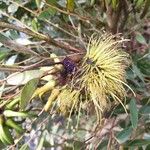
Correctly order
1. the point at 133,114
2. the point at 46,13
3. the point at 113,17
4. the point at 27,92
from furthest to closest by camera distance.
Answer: the point at 113,17 < the point at 46,13 < the point at 133,114 < the point at 27,92

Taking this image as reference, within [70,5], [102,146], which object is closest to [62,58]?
[70,5]

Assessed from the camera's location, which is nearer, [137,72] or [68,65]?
[68,65]

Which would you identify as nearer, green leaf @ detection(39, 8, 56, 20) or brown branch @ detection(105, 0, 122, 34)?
green leaf @ detection(39, 8, 56, 20)

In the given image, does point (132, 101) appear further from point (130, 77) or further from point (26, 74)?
point (26, 74)

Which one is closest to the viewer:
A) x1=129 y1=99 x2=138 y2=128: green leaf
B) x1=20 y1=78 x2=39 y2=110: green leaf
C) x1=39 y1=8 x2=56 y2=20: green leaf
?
x1=20 y1=78 x2=39 y2=110: green leaf

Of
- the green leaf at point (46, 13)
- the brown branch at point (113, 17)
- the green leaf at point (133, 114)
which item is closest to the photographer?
the green leaf at point (133, 114)

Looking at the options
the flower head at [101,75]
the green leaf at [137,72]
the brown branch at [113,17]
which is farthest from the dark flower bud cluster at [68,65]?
the brown branch at [113,17]

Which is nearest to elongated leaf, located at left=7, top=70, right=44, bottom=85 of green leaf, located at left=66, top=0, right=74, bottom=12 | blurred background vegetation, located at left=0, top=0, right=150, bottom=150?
blurred background vegetation, located at left=0, top=0, right=150, bottom=150

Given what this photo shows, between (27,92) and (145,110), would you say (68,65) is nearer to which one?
(27,92)

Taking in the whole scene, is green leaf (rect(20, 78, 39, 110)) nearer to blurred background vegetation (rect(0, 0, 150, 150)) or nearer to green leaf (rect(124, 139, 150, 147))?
blurred background vegetation (rect(0, 0, 150, 150))

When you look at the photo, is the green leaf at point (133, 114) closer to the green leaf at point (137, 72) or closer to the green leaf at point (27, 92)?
the green leaf at point (137, 72)

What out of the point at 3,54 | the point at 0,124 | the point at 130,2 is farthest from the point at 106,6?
the point at 0,124
